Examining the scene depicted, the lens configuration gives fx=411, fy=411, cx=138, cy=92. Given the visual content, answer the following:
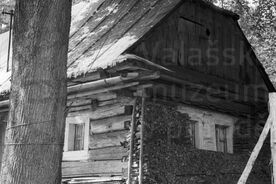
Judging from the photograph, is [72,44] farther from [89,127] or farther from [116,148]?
[116,148]

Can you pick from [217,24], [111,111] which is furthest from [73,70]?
[217,24]

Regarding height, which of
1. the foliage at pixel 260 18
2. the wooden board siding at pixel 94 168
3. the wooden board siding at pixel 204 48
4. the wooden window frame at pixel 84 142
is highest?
the foliage at pixel 260 18

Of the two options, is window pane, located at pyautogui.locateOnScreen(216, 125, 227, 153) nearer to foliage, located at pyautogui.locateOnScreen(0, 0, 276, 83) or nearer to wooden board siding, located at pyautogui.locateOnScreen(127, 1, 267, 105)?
wooden board siding, located at pyautogui.locateOnScreen(127, 1, 267, 105)

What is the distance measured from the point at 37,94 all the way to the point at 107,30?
497cm

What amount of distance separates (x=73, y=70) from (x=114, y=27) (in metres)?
1.81

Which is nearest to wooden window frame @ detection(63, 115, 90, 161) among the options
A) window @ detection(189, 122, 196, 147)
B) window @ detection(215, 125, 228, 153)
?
window @ detection(189, 122, 196, 147)

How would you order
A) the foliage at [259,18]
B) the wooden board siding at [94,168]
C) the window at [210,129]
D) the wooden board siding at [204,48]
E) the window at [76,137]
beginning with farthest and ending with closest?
the foliage at [259,18] < the window at [210,129] < the window at [76,137] < the wooden board siding at [204,48] < the wooden board siding at [94,168]

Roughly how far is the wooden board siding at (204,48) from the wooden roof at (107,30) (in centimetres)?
25

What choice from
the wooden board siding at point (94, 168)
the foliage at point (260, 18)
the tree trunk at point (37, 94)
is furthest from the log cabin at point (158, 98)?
the foliage at point (260, 18)

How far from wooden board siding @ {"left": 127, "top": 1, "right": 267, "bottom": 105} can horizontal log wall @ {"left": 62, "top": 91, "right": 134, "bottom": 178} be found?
1.30 meters

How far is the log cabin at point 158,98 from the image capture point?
26.9 ft

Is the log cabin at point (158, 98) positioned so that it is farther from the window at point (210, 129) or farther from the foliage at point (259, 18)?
the foliage at point (259, 18)

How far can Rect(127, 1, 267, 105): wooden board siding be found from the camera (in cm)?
915

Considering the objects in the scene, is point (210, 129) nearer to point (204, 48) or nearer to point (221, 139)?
point (221, 139)
